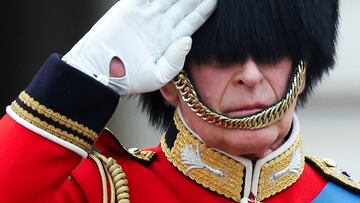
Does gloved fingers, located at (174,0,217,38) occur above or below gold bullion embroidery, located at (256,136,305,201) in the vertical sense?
above

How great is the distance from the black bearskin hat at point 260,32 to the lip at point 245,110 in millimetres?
71

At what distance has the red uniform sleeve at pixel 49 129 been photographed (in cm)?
167

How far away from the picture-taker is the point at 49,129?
168 centimetres

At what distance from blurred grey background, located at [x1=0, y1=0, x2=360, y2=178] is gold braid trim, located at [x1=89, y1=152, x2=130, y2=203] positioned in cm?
202

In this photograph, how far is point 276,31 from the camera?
1814mm

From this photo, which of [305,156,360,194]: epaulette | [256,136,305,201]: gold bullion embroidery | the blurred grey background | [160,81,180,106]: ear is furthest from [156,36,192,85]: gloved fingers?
the blurred grey background

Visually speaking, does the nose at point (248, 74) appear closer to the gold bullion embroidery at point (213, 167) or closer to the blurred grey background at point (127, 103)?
the gold bullion embroidery at point (213, 167)

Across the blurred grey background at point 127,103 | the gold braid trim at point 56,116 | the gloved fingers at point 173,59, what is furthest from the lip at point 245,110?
the blurred grey background at point 127,103

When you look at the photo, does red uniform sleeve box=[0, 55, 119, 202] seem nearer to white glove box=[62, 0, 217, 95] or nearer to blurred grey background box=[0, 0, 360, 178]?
white glove box=[62, 0, 217, 95]

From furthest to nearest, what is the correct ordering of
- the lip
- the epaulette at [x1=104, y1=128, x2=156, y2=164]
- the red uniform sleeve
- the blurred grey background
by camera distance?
1. the blurred grey background
2. the epaulette at [x1=104, y1=128, x2=156, y2=164]
3. the lip
4. the red uniform sleeve

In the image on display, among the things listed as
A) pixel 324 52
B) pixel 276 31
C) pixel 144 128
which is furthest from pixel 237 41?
pixel 144 128

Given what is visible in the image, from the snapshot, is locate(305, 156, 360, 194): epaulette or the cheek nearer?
the cheek

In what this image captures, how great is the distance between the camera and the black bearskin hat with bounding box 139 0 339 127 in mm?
1789

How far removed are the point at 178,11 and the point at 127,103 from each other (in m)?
2.12
